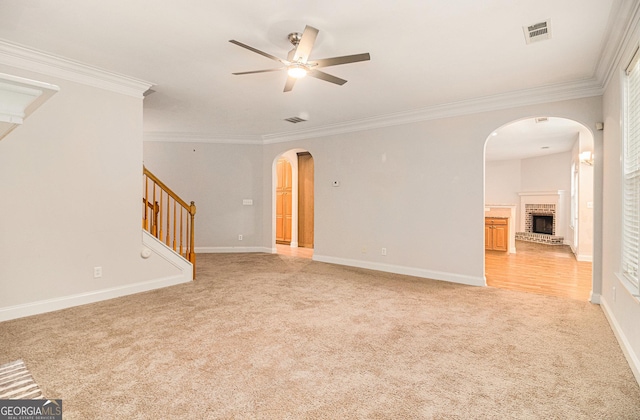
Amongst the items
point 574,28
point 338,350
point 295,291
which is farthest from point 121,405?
point 574,28

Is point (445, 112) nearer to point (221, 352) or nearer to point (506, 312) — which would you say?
point (506, 312)

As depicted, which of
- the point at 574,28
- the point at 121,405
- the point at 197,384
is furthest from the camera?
the point at 574,28

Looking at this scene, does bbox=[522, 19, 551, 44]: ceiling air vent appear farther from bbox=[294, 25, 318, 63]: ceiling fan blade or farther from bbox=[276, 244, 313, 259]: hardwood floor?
bbox=[276, 244, 313, 259]: hardwood floor

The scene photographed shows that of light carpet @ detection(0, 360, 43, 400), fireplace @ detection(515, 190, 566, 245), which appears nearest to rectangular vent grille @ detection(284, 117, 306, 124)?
light carpet @ detection(0, 360, 43, 400)

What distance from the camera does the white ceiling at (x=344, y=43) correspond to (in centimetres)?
251

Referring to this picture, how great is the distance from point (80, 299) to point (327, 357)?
2897mm

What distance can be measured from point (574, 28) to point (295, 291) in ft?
12.5

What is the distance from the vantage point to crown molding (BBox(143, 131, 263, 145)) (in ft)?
22.9

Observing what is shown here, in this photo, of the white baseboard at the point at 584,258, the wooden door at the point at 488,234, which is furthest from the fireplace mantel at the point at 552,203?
the wooden door at the point at 488,234

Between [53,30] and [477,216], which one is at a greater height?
[53,30]

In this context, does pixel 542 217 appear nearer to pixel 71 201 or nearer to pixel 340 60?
pixel 340 60

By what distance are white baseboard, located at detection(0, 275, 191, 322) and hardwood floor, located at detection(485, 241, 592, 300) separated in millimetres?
4547

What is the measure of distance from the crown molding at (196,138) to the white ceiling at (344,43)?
7.65 feet

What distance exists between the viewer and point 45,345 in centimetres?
259
